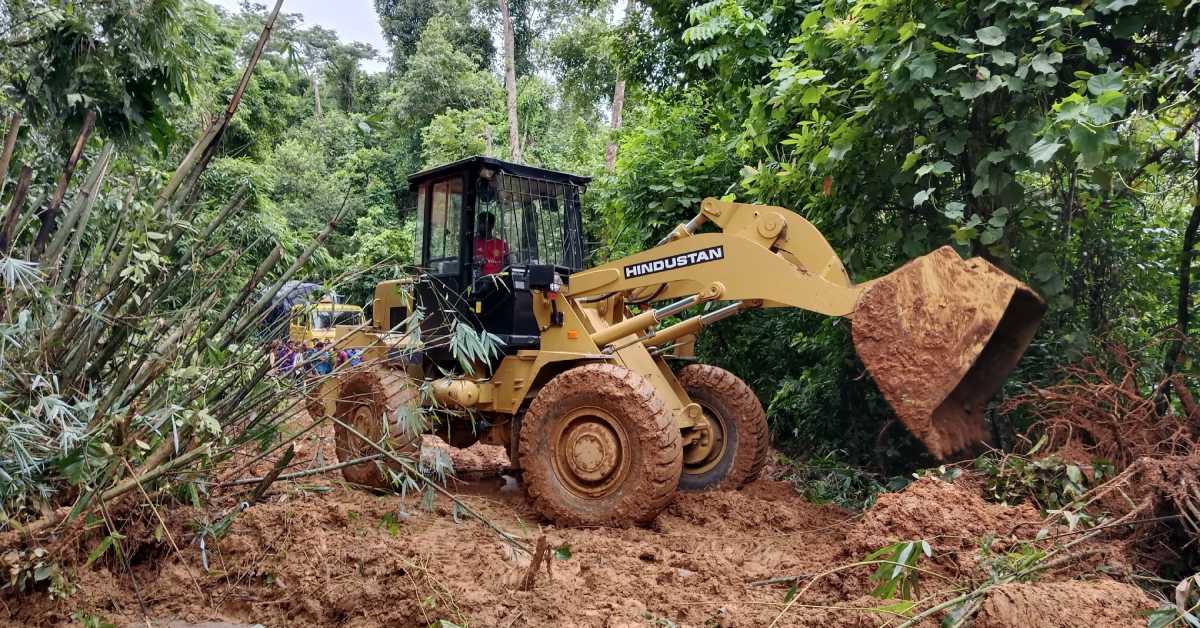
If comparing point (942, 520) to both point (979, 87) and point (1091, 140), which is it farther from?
point (979, 87)

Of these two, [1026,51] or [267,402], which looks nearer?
[267,402]

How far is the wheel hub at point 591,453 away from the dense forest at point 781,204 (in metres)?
1.62

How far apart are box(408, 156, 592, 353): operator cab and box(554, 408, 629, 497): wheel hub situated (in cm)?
93

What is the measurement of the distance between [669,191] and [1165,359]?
511 cm

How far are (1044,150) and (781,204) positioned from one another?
266 cm

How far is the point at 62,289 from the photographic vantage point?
3.74m

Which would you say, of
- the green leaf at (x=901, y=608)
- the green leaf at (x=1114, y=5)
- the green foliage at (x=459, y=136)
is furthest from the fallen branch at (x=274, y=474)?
the green foliage at (x=459, y=136)

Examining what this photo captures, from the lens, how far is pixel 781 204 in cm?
698

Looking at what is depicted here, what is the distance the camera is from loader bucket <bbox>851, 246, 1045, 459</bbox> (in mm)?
4625

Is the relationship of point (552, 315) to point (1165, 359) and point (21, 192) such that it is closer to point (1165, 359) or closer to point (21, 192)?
point (21, 192)

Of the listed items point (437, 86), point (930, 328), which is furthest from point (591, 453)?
point (437, 86)

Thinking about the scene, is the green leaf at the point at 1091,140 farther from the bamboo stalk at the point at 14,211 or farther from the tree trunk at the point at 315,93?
the tree trunk at the point at 315,93

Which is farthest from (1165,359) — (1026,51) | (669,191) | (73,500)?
(73,500)

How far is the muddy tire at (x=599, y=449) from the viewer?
5188 mm
